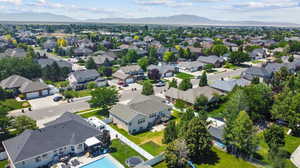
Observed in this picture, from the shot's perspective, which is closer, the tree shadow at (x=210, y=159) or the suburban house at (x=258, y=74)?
the tree shadow at (x=210, y=159)

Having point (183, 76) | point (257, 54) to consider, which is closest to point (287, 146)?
point (183, 76)

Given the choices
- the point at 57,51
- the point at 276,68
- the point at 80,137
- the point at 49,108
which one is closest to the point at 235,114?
the point at 80,137

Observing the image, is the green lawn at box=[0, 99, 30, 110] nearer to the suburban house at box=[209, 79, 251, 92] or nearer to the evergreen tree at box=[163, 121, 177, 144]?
the evergreen tree at box=[163, 121, 177, 144]

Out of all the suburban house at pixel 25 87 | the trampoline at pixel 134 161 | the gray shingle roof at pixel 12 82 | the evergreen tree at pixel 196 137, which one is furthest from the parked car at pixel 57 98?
the evergreen tree at pixel 196 137

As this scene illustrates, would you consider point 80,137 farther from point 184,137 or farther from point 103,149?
point 184,137

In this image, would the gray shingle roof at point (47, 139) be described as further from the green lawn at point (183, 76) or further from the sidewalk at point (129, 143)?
the green lawn at point (183, 76)

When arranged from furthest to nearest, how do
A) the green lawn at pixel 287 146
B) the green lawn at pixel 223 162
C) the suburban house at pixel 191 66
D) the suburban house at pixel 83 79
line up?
1. the suburban house at pixel 191 66
2. the suburban house at pixel 83 79
3. the green lawn at pixel 287 146
4. the green lawn at pixel 223 162
